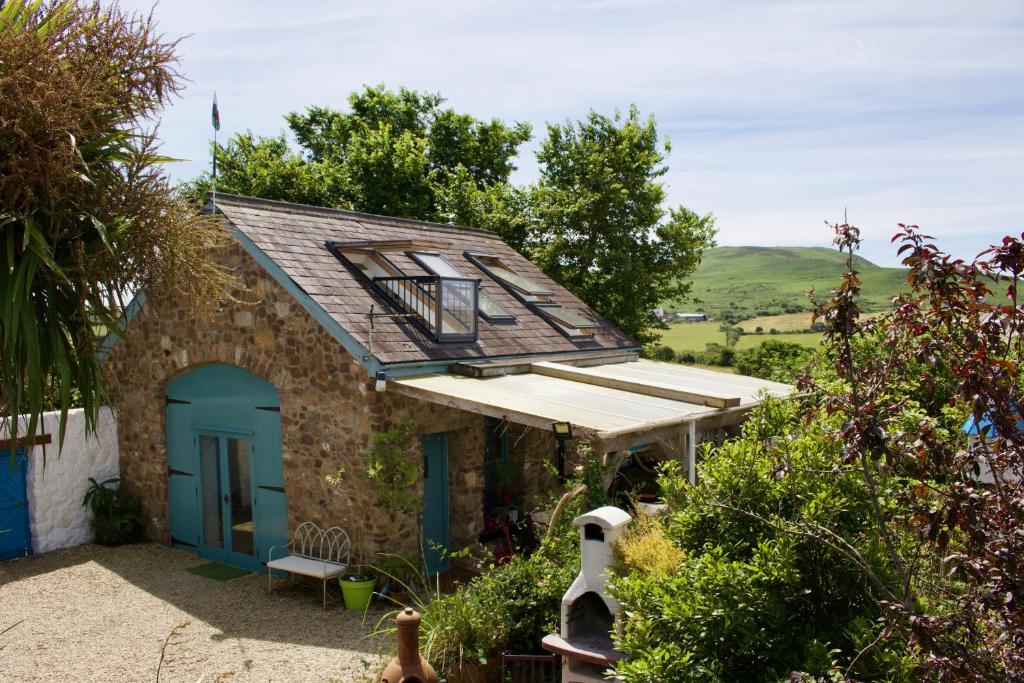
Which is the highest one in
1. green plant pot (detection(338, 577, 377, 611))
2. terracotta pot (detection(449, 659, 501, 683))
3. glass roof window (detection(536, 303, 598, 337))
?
glass roof window (detection(536, 303, 598, 337))

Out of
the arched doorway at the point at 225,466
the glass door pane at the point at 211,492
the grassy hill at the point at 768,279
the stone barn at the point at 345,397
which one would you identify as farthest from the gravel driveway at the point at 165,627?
the grassy hill at the point at 768,279

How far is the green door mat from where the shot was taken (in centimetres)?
1208

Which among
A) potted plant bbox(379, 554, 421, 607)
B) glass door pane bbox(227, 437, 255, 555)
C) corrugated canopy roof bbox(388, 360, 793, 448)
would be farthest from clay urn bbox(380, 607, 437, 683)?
glass door pane bbox(227, 437, 255, 555)

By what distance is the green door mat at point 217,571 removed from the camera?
39.6 feet

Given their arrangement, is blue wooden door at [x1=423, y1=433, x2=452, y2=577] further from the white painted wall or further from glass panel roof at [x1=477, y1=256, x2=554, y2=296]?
the white painted wall

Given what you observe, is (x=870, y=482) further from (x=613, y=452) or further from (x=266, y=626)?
(x=266, y=626)

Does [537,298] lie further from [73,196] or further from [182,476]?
[73,196]

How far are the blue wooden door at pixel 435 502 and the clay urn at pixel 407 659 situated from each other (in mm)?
4768

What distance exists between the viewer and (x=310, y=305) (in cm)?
1134

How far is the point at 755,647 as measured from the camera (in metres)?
5.54

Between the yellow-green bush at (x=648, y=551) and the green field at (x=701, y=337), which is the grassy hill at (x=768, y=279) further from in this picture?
the yellow-green bush at (x=648, y=551)

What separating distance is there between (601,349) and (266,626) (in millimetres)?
8331

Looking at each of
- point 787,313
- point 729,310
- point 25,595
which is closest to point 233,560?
point 25,595

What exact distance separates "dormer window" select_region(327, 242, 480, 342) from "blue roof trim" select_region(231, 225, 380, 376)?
5.46 feet
